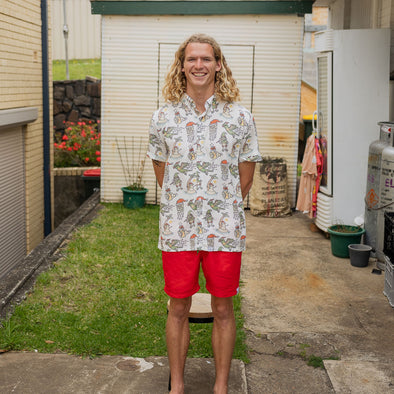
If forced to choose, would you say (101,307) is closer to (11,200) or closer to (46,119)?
(11,200)

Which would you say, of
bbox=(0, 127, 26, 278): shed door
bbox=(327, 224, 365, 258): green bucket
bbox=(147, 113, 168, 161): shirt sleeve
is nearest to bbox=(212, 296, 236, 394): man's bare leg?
bbox=(147, 113, 168, 161): shirt sleeve

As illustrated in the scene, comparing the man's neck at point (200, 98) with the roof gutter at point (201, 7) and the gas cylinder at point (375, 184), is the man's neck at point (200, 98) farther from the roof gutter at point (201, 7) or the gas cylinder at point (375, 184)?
the roof gutter at point (201, 7)

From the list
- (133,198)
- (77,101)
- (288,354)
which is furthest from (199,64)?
(77,101)

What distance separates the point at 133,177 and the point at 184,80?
21.1 ft

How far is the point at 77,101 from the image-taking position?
14203mm

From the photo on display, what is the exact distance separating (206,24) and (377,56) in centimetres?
299

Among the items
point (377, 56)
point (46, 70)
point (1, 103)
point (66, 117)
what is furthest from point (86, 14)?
point (377, 56)

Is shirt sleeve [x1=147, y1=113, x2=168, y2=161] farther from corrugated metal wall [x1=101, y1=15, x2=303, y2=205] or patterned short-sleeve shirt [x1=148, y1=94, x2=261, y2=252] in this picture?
corrugated metal wall [x1=101, y1=15, x2=303, y2=205]

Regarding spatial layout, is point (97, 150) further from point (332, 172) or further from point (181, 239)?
point (181, 239)

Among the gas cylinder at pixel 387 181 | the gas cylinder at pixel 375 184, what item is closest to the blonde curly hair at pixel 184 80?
the gas cylinder at pixel 387 181

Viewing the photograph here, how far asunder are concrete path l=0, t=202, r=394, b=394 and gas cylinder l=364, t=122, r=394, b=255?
17.1 inches

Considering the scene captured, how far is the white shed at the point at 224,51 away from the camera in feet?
30.5

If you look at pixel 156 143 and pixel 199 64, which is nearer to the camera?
pixel 199 64

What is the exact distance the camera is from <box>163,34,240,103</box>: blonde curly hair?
3.48 m
